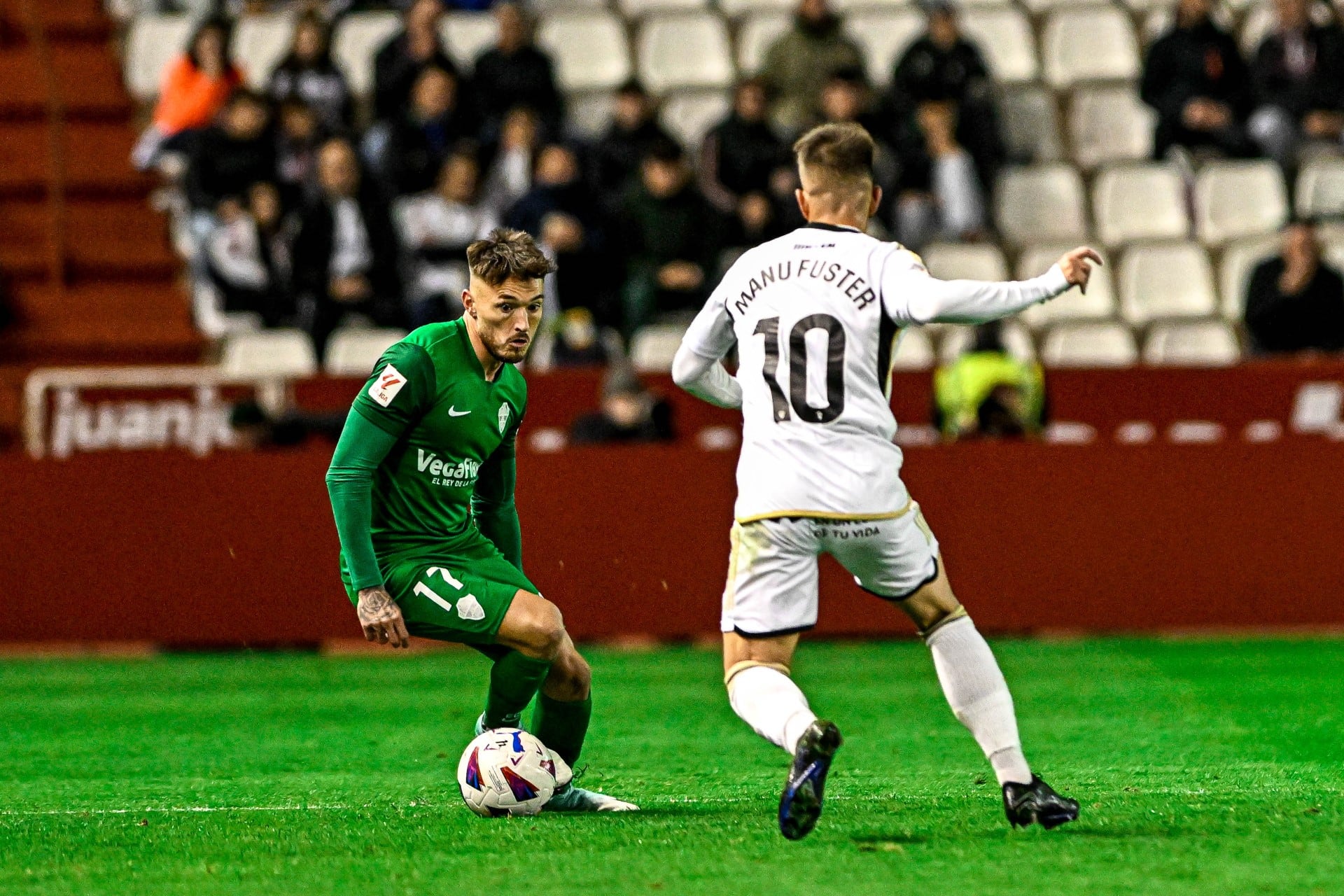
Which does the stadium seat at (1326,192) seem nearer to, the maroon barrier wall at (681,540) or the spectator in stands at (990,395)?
the spectator in stands at (990,395)

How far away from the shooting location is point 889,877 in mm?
5234

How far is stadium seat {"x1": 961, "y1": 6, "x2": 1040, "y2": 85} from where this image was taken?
55.8 feet

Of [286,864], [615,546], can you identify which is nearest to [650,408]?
[615,546]

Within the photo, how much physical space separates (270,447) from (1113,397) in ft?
18.8

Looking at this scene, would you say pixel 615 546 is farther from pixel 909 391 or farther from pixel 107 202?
pixel 107 202

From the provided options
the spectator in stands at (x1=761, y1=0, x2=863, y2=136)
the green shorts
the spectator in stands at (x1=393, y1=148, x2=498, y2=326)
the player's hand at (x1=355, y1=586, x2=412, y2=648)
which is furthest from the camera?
the spectator in stands at (x1=761, y1=0, x2=863, y2=136)

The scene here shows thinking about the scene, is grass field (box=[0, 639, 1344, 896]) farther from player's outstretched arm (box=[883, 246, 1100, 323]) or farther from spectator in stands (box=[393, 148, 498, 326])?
spectator in stands (box=[393, 148, 498, 326])

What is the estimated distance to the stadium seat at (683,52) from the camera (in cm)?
1689

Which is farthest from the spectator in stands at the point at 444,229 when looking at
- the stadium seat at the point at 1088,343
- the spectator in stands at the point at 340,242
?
the stadium seat at the point at 1088,343

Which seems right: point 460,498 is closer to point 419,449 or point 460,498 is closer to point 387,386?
point 419,449

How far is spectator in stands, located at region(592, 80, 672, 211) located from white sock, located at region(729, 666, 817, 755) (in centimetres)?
959

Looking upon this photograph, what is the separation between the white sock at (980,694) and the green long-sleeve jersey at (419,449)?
1.58 meters

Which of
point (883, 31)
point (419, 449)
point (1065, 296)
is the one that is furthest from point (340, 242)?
point (419, 449)

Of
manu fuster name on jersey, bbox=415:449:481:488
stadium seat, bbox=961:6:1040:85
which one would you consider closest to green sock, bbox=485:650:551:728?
manu fuster name on jersey, bbox=415:449:481:488
